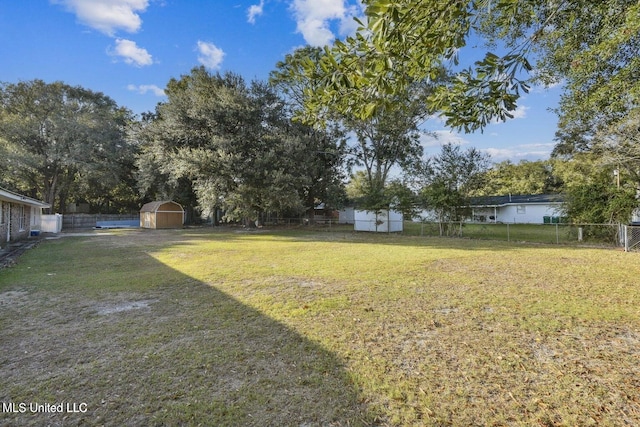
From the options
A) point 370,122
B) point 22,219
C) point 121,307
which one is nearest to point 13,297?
point 121,307

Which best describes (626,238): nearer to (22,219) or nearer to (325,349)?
(325,349)

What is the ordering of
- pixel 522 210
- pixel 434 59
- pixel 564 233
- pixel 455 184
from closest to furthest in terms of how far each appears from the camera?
pixel 434 59 < pixel 564 233 < pixel 455 184 < pixel 522 210

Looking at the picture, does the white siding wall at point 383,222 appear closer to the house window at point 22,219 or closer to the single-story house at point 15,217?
the single-story house at point 15,217

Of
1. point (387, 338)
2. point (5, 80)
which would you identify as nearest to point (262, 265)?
point (387, 338)

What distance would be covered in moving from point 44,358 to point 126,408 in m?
1.53

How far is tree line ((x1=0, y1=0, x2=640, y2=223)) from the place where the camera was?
245 cm

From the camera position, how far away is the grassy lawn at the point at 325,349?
7.54 feet

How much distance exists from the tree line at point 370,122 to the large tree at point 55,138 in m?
0.12

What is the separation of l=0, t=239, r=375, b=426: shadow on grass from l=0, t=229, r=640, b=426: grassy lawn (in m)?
0.02

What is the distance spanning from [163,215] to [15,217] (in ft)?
37.4

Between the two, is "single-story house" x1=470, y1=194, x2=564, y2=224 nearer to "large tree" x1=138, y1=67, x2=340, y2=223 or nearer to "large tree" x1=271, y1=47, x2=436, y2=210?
"large tree" x1=271, y1=47, x2=436, y2=210

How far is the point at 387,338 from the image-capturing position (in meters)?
3.60

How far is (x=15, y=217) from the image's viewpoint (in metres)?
14.9

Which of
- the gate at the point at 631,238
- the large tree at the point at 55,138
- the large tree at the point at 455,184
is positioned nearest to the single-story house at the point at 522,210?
the large tree at the point at 455,184
